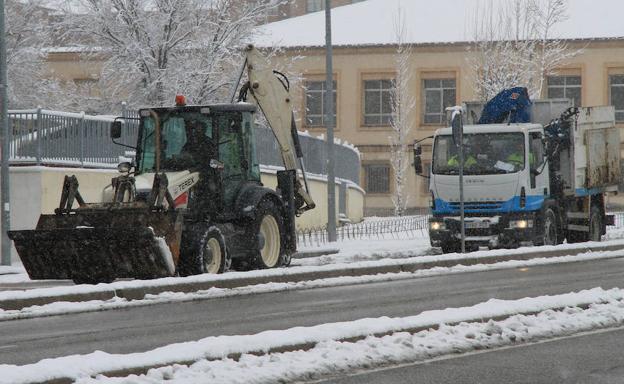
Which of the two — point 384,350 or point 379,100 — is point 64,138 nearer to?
point 384,350

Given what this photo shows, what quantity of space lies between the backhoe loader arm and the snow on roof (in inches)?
1595

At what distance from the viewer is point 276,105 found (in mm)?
25188

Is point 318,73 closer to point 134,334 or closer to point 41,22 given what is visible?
point 41,22

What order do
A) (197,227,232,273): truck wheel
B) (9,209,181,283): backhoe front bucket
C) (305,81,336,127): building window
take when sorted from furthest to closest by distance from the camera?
(305,81,336,127): building window
(197,227,232,273): truck wheel
(9,209,181,283): backhoe front bucket

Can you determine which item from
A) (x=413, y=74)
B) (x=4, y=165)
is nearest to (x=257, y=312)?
(x=4, y=165)

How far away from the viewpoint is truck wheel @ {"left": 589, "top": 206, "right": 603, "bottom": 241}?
1243 inches

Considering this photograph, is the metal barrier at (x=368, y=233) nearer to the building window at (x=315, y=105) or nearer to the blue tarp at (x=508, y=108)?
the blue tarp at (x=508, y=108)

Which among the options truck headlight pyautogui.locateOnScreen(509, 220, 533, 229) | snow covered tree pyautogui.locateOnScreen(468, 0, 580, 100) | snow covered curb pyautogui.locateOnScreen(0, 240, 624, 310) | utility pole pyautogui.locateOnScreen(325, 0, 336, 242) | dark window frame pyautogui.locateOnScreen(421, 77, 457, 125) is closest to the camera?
snow covered curb pyautogui.locateOnScreen(0, 240, 624, 310)

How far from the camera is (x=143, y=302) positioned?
55.9 feet

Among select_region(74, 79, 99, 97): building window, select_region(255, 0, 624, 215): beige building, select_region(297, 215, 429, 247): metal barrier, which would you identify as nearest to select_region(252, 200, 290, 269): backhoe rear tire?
select_region(297, 215, 429, 247): metal barrier

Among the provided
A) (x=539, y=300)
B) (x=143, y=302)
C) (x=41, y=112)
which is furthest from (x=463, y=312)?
(x=41, y=112)

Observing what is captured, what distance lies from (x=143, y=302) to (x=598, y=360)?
7.46 m

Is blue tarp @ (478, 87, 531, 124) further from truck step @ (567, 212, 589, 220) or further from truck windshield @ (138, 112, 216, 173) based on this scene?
truck windshield @ (138, 112, 216, 173)

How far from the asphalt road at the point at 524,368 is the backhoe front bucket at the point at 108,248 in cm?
816
